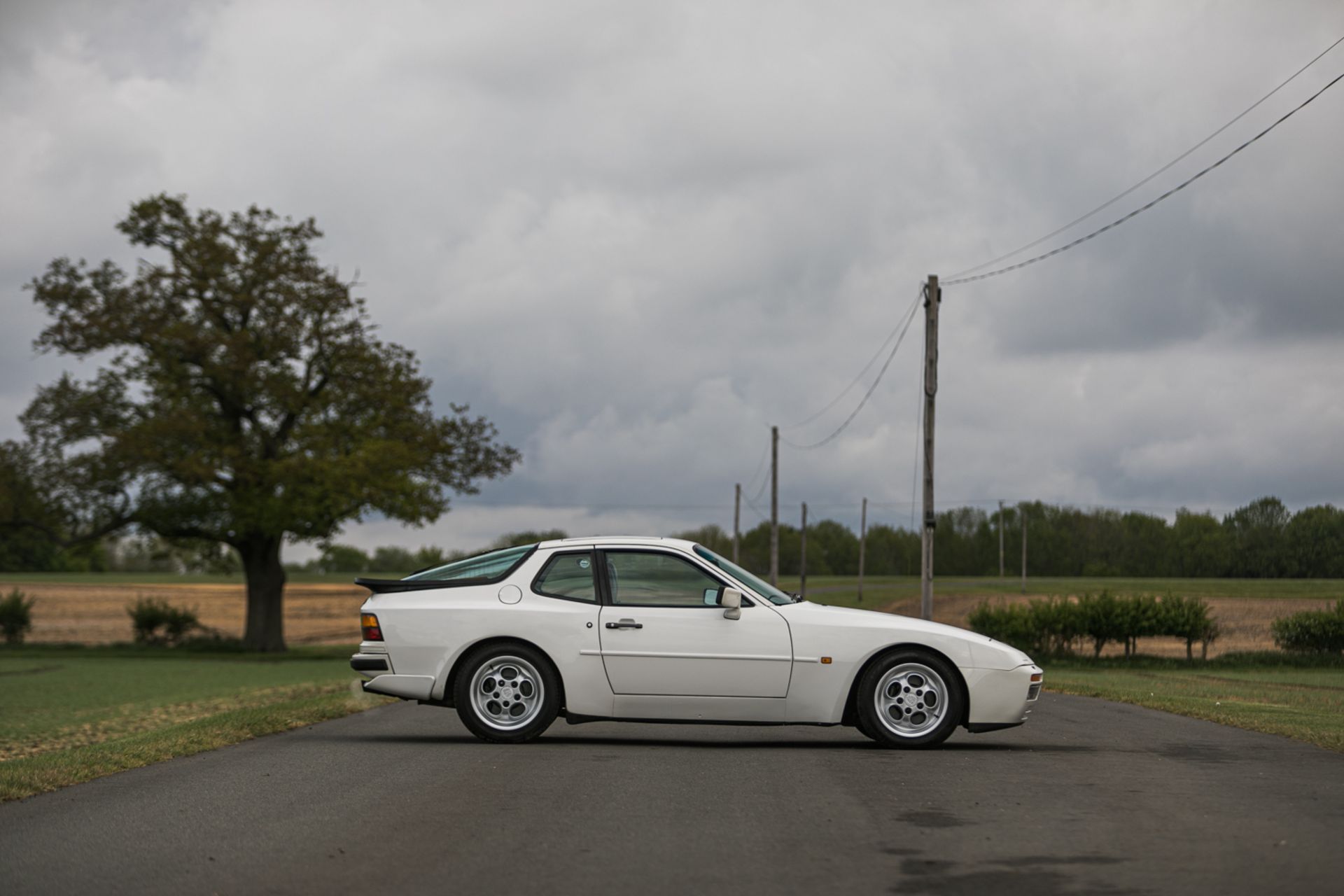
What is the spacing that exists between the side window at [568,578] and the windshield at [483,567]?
0.96 feet

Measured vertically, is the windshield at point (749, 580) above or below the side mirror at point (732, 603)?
above

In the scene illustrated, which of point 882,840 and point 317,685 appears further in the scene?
point 317,685

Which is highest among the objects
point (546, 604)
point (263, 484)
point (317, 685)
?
point (263, 484)

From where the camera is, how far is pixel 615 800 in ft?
25.2

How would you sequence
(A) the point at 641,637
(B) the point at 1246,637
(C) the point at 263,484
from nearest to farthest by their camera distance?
1. (A) the point at 641,637
2. (B) the point at 1246,637
3. (C) the point at 263,484

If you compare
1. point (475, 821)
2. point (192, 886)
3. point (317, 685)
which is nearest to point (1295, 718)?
point (475, 821)

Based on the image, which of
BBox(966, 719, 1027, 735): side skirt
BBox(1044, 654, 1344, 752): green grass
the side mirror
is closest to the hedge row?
BBox(1044, 654, 1344, 752): green grass

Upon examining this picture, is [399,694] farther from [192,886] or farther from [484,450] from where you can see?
[484,450]

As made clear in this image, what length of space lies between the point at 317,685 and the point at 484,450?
23.9 m

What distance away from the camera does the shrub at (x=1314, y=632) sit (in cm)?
3450

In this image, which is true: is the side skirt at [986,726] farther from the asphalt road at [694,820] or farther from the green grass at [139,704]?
the green grass at [139,704]

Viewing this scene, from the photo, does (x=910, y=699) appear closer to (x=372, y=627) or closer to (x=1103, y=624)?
(x=372, y=627)

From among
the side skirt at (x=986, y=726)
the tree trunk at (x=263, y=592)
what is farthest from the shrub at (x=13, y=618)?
Answer: the side skirt at (x=986, y=726)

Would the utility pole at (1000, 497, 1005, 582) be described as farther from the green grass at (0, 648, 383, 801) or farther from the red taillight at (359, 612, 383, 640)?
the red taillight at (359, 612, 383, 640)
